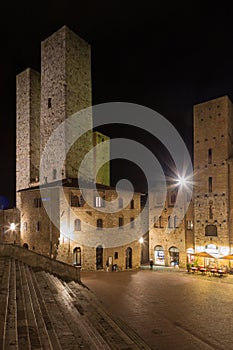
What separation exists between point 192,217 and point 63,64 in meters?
19.8

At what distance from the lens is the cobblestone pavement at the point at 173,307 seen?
966cm

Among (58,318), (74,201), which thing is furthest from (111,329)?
(74,201)

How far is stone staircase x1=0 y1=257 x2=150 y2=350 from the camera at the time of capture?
259 inches

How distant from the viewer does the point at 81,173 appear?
28.5 m

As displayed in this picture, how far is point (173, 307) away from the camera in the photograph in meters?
13.4

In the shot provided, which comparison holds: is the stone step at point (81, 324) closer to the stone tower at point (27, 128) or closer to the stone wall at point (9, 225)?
the stone wall at point (9, 225)

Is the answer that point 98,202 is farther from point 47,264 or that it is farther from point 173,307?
point 173,307

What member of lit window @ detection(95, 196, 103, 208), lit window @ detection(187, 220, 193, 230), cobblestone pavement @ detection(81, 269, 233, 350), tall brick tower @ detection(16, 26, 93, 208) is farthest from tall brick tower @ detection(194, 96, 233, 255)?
tall brick tower @ detection(16, 26, 93, 208)

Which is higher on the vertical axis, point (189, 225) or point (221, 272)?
point (189, 225)

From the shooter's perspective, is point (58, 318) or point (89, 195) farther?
point (89, 195)

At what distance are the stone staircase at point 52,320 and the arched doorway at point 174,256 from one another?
17819mm

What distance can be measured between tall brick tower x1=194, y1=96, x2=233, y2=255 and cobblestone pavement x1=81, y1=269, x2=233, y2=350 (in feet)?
16.4

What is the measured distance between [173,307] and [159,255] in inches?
685

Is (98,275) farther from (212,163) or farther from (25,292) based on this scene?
(212,163)
